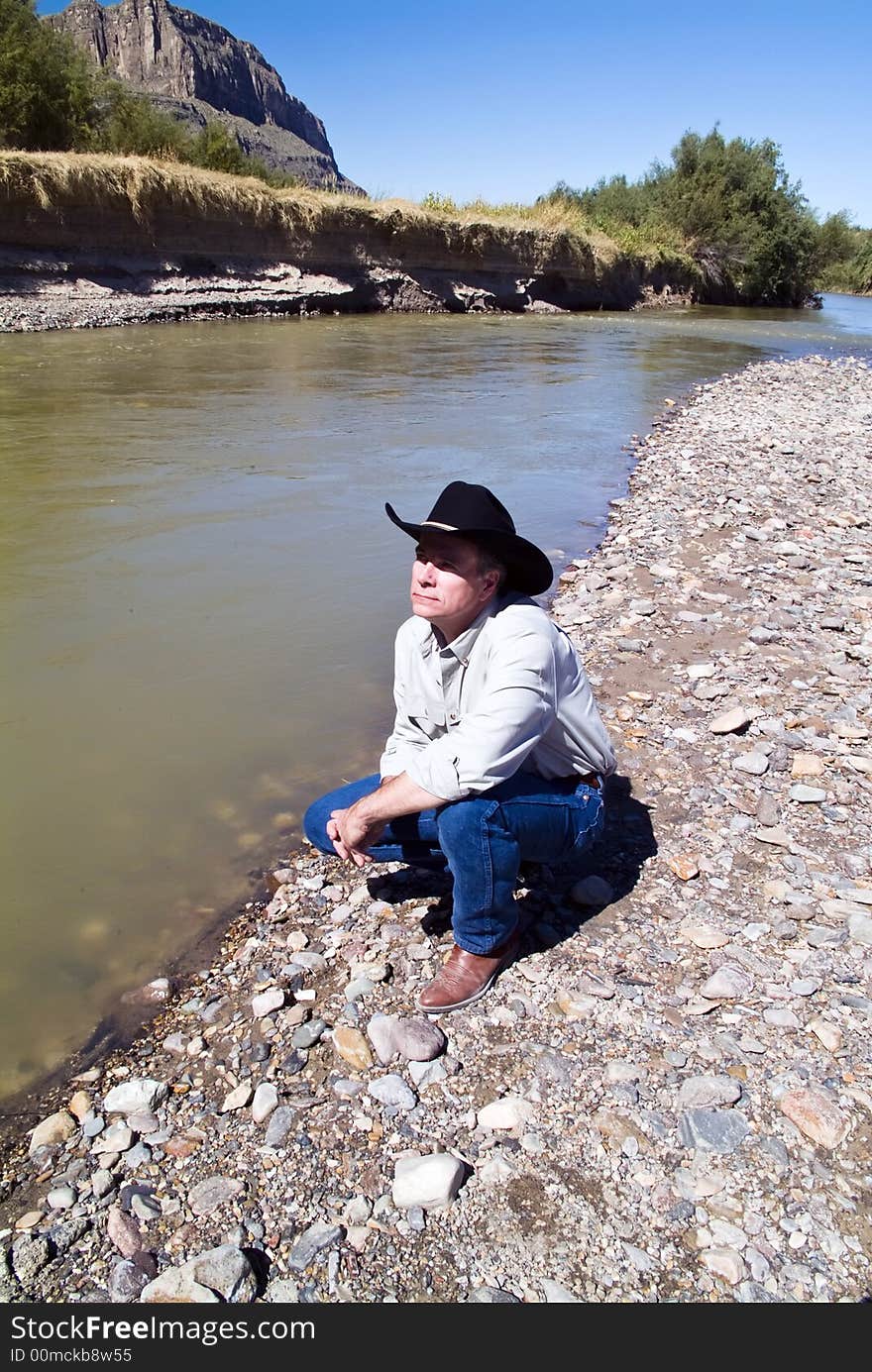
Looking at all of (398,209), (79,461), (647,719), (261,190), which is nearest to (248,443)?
(79,461)

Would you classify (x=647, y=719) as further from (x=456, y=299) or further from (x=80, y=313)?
(x=456, y=299)

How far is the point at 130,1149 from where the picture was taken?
7.52ft

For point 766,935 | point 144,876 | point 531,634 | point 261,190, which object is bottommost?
point 144,876

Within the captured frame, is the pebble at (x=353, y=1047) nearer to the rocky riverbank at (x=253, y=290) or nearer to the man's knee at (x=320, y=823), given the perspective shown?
the man's knee at (x=320, y=823)

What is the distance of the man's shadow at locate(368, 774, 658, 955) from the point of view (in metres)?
3.10

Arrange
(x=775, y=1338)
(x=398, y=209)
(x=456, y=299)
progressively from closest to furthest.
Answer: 1. (x=775, y=1338)
2. (x=398, y=209)
3. (x=456, y=299)

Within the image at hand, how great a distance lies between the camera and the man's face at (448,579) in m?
2.67

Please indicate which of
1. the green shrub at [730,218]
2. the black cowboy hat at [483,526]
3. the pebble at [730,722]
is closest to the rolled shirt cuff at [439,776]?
the black cowboy hat at [483,526]

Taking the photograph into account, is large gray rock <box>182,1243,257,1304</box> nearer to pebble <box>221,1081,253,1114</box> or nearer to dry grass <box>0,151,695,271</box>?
pebble <box>221,1081,253,1114</box>

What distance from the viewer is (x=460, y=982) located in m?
2.74

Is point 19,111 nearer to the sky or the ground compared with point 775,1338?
nearer to the sky

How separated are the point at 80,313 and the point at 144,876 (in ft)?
74.6

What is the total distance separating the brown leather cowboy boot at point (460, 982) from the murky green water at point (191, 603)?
1003mm

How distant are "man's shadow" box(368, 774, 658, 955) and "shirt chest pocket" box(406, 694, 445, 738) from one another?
2.23 feet
